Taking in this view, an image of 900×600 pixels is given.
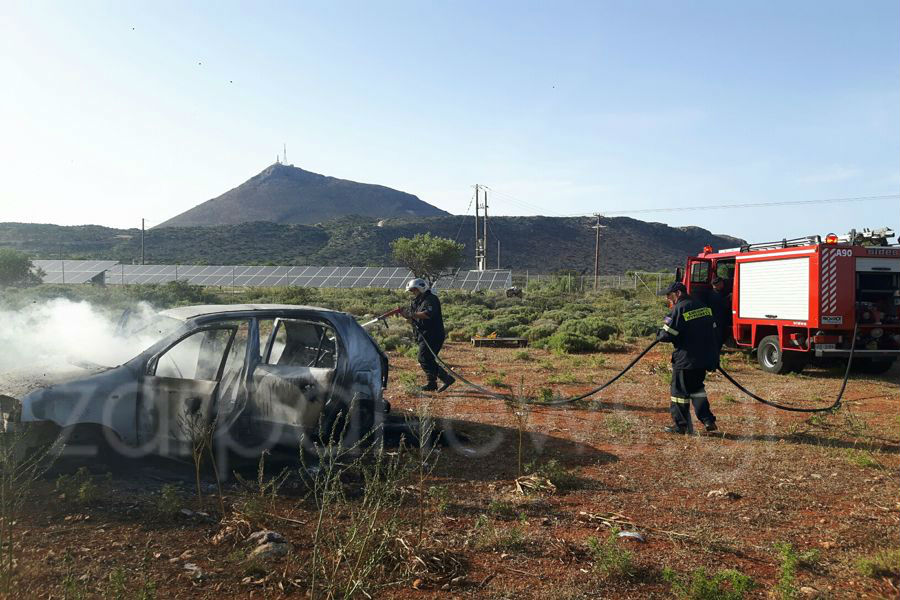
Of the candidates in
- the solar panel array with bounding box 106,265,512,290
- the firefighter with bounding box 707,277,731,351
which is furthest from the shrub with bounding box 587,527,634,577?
the solar panel array with bounding box 106,265,512,290

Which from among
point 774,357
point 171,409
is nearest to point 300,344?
point 171,409

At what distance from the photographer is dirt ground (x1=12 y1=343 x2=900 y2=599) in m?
3.94

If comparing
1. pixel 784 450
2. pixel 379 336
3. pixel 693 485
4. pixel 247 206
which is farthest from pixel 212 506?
pixel 247 206

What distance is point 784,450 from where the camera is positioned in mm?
7484

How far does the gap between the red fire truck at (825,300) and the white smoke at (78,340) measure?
9.29 metres

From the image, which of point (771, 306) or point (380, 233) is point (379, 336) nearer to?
point (771, 306)

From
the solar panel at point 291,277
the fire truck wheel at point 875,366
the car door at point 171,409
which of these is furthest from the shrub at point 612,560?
the solar panel at point 291,277

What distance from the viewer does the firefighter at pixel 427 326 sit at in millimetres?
10500

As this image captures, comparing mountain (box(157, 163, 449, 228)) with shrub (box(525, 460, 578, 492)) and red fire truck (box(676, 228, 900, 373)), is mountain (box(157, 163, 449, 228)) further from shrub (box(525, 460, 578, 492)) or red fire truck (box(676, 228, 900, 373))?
shrub (box(525, 460, 578, 492))

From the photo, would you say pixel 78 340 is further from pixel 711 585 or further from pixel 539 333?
pixel 539 333

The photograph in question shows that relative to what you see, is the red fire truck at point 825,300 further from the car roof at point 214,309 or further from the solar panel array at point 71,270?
the solar panel array at point 71,270

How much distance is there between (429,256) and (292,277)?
34.1 ft

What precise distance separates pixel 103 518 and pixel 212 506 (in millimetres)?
743

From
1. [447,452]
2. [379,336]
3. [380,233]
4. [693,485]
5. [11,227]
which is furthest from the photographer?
[380,233]
